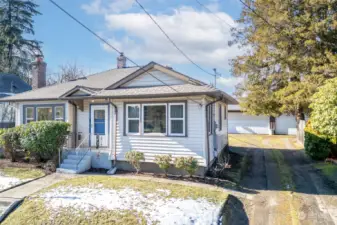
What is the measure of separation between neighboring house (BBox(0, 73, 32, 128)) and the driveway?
19326 millimetres

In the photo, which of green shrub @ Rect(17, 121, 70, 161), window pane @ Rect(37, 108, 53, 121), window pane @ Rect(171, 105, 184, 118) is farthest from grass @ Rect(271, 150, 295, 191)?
window pane @ Rect(37, 108, 53, 121)

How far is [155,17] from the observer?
8047 mm

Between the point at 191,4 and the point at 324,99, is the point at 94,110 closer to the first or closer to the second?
the point at 191,4

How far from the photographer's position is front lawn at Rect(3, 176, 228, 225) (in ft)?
21.0

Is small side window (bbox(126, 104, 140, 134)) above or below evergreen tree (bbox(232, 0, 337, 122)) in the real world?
below

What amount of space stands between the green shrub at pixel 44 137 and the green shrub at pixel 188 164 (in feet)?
18.7

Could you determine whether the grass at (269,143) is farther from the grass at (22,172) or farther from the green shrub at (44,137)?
the grass at (22,172)

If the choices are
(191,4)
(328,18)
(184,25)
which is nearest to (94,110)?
(184,25)

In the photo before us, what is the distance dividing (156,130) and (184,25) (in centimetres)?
435

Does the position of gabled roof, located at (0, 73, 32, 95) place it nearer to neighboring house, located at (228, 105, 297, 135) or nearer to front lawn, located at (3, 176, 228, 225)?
front lawn, located at (3, 176, 228, 225)

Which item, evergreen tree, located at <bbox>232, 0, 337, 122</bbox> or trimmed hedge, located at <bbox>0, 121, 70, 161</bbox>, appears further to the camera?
evergreen tree, located at <bbox>232, 0, 337, 122</bbox>

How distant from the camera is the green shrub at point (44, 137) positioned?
1136 centimetres

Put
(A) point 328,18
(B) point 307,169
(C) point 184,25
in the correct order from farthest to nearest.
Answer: (A) point 328,18 → (B) point 307,169 → (C) point 184,25

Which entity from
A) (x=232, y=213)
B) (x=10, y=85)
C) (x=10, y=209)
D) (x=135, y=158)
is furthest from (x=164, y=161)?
(x=10, y=85)
